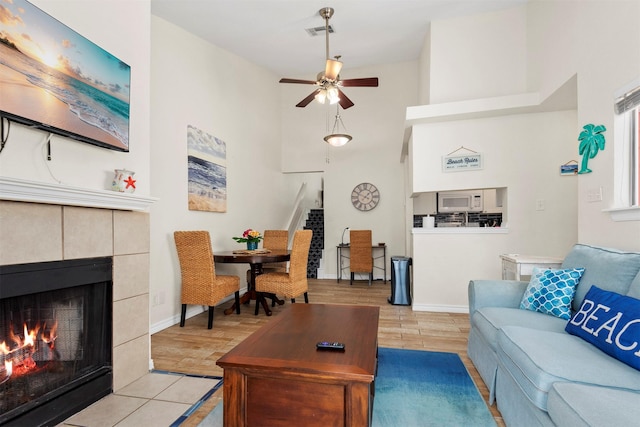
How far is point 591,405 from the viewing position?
1.07m

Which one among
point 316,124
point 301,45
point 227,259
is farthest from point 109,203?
point 316,124

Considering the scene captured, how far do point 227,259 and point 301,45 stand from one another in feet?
12.0

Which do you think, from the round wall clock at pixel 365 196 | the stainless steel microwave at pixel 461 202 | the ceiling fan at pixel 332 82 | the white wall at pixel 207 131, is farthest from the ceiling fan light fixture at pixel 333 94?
the stainless steel microwave at pixel 461 202

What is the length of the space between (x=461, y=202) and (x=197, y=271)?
16.1ft

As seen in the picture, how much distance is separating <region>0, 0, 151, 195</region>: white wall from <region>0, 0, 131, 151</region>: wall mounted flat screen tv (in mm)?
88

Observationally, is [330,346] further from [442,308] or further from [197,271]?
[442,308]

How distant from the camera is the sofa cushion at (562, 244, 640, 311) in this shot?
5.81 ft

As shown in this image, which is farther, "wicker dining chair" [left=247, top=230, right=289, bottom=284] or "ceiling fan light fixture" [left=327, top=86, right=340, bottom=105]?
"wicker dining chair" [left=247, top=230, right=289, bottom=284]

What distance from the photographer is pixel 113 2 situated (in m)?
2.17

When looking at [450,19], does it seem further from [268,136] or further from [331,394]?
[331,394]

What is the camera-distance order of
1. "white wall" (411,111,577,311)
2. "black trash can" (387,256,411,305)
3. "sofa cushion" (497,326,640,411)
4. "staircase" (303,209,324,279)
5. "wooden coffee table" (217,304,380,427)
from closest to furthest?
"sofa cushion" (497,326,640,411) → "wooden coffee table" (217,304,380,427) → "white wall" (411,111,577,311) → "black trash can" (387,256,411,305) → "staircase" (303,209,324,279)

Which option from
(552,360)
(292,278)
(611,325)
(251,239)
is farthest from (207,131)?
(611,325)

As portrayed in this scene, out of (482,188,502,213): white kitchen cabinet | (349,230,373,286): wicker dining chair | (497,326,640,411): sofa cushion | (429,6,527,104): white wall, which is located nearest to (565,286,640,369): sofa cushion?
(497,326,640,411): sofa cushion

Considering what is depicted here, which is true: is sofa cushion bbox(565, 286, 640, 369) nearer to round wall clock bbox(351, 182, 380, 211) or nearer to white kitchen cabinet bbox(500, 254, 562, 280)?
white kitchen cabinet bbox(500, 254, 562, 280)
